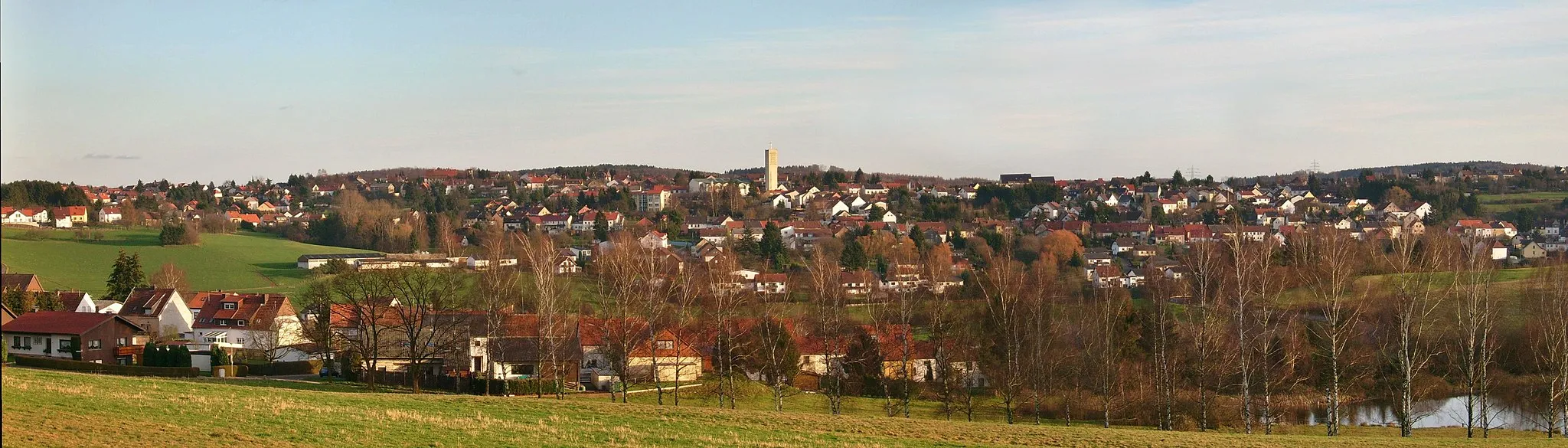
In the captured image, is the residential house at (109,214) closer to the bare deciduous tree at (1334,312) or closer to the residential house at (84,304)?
the residential house at (84,304)

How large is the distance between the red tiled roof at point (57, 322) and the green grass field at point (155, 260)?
21.3 metres

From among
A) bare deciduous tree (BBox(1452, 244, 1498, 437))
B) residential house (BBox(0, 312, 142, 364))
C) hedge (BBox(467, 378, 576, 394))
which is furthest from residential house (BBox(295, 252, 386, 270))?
bare deciduous tree (BBox(1452, 244, 1498, 437))

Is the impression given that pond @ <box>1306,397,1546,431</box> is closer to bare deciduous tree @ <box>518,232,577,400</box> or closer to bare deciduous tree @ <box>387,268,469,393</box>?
bare deciduous tree @ <box>518,232,577,400</box>

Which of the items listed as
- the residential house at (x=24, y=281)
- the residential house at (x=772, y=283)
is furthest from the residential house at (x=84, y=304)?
the residential house at (x=772, y=283)

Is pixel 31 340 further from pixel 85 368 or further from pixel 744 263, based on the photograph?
pixel 744 263

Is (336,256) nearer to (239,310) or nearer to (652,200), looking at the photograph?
(239,310)

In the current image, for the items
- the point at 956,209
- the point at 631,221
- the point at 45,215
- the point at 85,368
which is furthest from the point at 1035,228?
the point at 85,368

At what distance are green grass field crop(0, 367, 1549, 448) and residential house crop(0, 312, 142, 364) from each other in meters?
16.7

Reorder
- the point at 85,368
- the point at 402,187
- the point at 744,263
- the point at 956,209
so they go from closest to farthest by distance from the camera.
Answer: the point at 85,368
the point at 744,263
the point at 956,209
the point at 402,187

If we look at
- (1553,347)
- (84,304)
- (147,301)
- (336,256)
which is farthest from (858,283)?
(336,256)

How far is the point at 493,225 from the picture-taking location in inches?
4387

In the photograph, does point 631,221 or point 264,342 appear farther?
point 631,221

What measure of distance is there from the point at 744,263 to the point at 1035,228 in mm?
40983

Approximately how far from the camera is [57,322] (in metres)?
43.1
